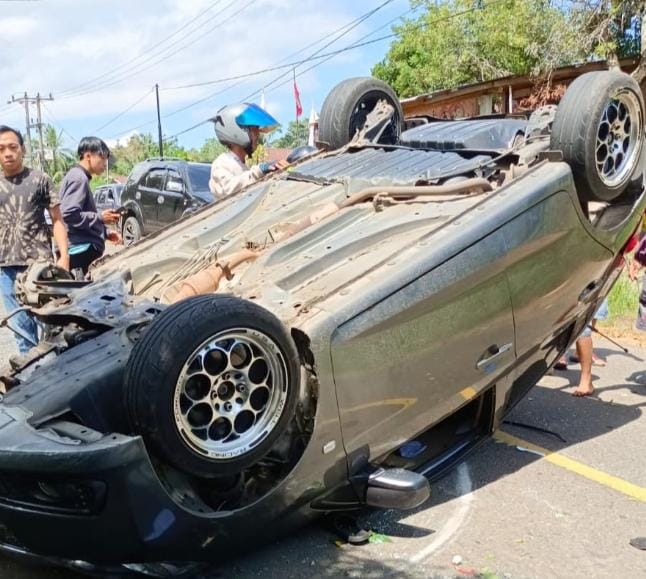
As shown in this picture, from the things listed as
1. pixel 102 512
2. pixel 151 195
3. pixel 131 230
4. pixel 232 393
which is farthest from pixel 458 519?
pixel 131 230

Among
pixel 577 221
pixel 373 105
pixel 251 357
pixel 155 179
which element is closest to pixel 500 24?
pixel 155 179

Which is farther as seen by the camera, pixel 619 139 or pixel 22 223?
pixel 22 223

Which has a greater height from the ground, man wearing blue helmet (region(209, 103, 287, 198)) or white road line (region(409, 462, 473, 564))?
man wearing blue helmet (region(209, 103, 287, 198))

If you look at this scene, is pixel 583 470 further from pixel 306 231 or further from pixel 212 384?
pixel 212 384

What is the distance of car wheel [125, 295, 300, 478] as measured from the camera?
8.53 ft

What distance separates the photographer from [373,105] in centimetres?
570

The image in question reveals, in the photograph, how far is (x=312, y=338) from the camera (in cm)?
298

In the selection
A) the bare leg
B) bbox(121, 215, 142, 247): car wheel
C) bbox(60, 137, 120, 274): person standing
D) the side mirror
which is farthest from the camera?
bbox(121, 215, 142, 247): car wheel

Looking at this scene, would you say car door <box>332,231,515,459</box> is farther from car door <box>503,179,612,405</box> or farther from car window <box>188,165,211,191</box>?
car window <box>188,165,211,191</box>

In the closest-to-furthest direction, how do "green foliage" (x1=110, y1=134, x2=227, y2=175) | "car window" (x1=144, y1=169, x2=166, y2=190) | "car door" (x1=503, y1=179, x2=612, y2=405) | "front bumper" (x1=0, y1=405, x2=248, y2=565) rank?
"front bumper" (x1=0, y1=405, x2=248, y2=565)
"car door" (x1=503, y1=179, x2=612, y2=405)
"car window" (x1=144, y1=169, x2=166, y2=190)
"green foliage" (x1=110, y1=134, x2=227, y2=175)

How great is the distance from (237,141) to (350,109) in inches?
33.8

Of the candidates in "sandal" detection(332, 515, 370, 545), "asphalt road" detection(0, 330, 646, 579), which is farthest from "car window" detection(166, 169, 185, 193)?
"sandal" detection(332, 515, 370, 545)

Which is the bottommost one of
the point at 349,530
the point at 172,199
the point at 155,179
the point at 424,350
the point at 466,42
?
the point at 349,530

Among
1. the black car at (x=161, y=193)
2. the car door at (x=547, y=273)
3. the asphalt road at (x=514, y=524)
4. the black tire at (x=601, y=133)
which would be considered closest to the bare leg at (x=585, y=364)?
the asphalt road at (x=514, y=524)
